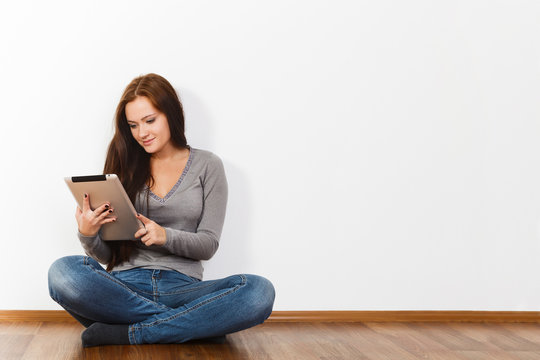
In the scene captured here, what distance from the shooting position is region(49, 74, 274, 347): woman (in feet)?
6.51

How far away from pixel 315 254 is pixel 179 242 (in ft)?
2.29

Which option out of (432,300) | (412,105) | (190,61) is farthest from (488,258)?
(190,61)

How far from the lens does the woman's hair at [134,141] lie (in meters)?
2.22

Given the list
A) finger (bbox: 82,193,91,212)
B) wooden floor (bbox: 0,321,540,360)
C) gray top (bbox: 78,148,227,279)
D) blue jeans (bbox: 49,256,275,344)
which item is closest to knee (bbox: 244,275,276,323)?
blue jeans (bbox: 49,256,275,344)

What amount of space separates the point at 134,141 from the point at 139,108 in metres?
0.17

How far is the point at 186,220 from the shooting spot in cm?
225

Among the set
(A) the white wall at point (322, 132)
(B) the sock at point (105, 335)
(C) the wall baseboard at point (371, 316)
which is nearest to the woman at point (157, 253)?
(B) the sock at point (105, 335)

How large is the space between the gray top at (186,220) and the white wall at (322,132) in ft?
0.77

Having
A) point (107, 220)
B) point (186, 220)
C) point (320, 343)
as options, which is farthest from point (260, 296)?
point (107, 220)

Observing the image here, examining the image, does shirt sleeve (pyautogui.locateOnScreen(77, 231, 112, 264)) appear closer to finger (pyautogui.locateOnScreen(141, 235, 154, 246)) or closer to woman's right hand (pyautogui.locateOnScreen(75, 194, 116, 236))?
woman's right hand (pyautogui.locateOnScreen(75, 194, 116, 236))

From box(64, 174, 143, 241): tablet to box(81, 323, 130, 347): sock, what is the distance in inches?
12.1

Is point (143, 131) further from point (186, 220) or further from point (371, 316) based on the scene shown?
point (371, 316)

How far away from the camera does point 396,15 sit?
2623 millimetres

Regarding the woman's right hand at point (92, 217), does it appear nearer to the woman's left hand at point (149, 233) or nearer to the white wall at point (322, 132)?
the woman's left hand at point (149, 233)
